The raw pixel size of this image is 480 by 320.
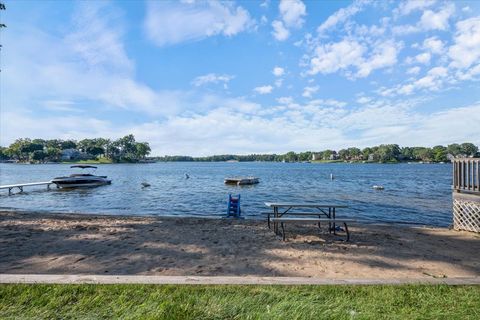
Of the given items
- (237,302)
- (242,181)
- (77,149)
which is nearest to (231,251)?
(237,302)

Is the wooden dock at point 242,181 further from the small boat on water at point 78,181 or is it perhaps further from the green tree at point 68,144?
the green tree at point 68,144

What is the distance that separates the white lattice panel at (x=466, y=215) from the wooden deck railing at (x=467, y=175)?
0.53m

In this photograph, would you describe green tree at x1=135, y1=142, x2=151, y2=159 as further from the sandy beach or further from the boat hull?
the sandy beach

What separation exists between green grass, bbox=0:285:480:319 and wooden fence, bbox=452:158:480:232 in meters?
7.85

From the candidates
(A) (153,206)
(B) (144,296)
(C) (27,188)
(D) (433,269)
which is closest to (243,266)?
(B) (144,296)

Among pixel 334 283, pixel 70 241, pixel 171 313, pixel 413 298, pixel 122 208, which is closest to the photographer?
pixel 171 313

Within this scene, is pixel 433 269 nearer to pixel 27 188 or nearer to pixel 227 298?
pixel 227 298

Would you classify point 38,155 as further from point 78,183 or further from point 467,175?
point 467,175

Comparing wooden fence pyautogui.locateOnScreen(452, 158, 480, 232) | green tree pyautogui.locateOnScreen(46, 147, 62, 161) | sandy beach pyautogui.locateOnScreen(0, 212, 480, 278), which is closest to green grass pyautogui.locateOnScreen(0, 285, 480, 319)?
sandy beach pyautogui.locateOnScreen(0, 212, 480, 278)

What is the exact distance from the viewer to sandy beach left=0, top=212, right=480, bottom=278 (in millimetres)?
6133

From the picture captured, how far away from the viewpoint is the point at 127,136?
190000 millimetres

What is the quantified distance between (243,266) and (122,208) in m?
16.2

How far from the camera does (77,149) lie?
620 ft

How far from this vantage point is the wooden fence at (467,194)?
10.2 meters
